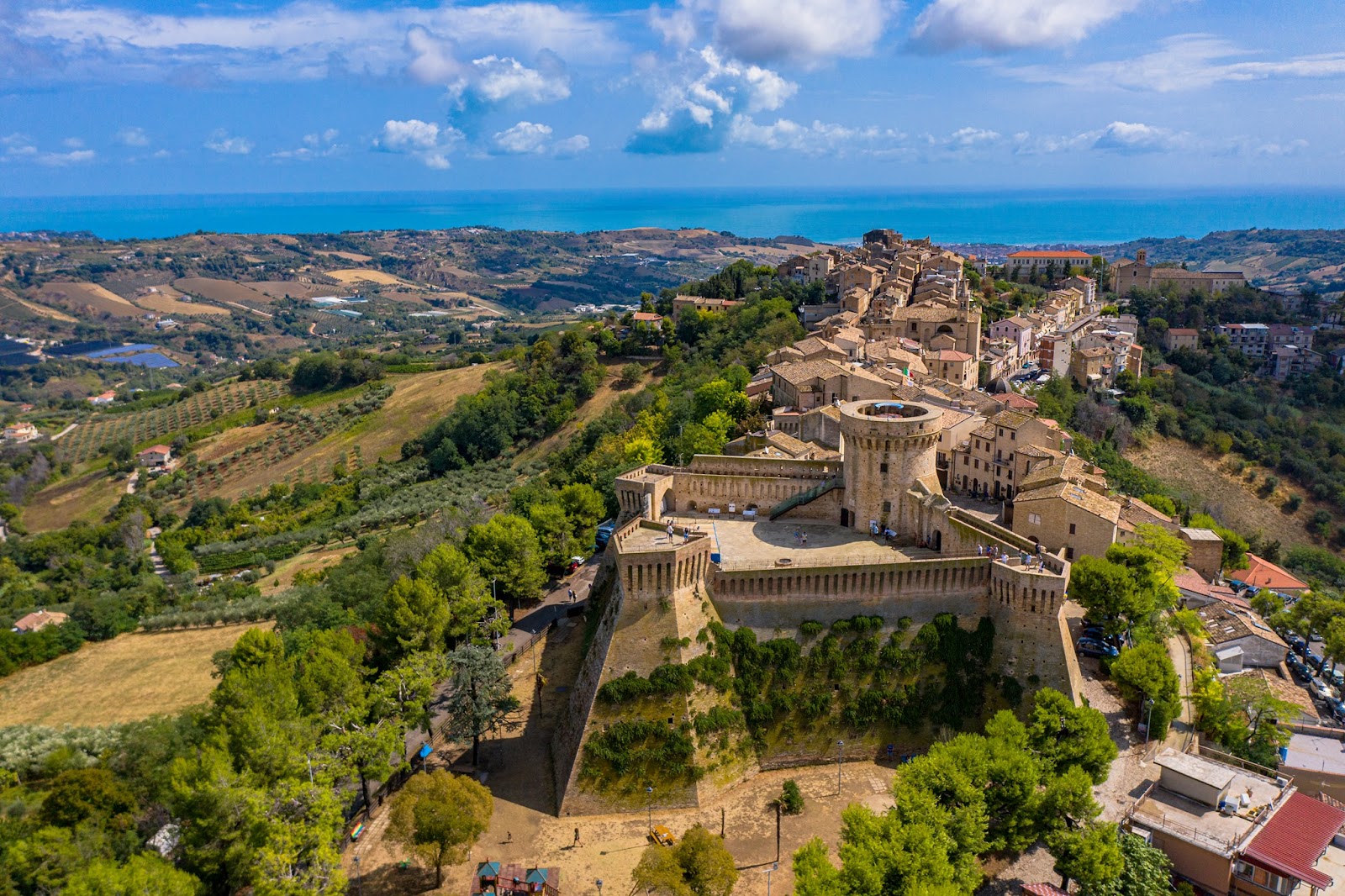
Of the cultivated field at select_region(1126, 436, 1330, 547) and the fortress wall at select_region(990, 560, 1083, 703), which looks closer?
the fortress wall at select_region(990, 560, 1083, 703)

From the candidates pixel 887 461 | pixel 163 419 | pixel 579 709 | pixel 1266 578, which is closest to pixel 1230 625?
pixel 1266 578

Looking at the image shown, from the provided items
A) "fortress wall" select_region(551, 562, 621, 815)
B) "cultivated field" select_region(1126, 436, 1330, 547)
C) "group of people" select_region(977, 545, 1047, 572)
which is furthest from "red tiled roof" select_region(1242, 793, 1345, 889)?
"cultivated field" select_region(1126, 436, 1330, 547)

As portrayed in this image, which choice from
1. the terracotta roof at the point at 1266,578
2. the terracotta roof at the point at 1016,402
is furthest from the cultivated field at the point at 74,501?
the terracotta roof at the point at 1266,578

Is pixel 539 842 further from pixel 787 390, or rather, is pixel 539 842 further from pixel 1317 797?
pixel 787 390

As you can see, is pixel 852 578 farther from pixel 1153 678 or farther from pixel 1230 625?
pixel 1230 625

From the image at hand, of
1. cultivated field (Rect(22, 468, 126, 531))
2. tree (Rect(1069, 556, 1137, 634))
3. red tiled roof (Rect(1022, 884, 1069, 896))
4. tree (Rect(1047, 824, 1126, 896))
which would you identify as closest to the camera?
tree (Rect(1047, 824, 1126, 896))

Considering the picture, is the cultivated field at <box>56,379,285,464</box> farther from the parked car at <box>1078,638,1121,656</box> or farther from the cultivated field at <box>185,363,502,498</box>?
the parked car at <box>1078,638,1121,656</box>
